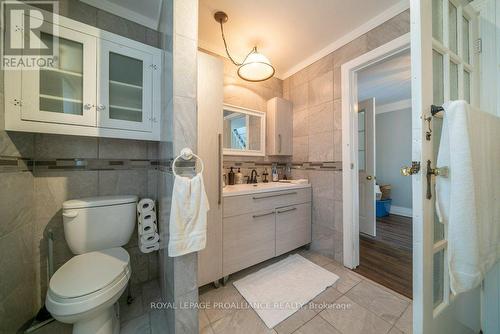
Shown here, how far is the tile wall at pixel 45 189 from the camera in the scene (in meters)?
0.98

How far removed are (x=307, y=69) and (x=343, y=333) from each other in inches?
100.0

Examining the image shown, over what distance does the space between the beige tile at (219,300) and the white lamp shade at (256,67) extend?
1.93 meters

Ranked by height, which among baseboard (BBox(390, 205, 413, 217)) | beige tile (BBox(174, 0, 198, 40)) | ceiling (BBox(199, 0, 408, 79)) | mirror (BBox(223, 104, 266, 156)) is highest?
ceiling (BBox(199, 0, 408, 79))

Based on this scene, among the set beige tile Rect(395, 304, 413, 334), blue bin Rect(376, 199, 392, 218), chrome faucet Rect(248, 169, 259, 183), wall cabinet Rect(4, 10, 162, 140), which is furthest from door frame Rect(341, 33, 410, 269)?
blue bin Rect(376, 199, 392, 218)

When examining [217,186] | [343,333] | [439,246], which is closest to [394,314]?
[343,333]

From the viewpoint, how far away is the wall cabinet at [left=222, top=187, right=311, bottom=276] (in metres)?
1.54

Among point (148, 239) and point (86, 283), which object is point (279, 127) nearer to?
point (148, 239)

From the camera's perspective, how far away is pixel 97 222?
4.00 ft

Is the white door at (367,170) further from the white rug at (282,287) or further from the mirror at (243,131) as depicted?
the mirror at (243,131)

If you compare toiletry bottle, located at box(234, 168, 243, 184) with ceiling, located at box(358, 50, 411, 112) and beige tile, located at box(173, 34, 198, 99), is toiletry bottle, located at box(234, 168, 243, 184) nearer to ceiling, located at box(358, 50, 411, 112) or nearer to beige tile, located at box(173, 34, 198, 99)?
beige tile, located at box(173, 34, 198, 99)

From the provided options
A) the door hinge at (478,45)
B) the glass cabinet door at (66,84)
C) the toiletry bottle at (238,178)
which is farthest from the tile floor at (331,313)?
the door hinge at (478,45)

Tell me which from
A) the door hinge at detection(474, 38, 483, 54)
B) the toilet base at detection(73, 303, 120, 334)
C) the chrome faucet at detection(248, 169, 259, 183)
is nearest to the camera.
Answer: the toilet base at detection(73, 303, 120, 334)

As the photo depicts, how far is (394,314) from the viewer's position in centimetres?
125

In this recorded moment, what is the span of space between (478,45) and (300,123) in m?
1.45
